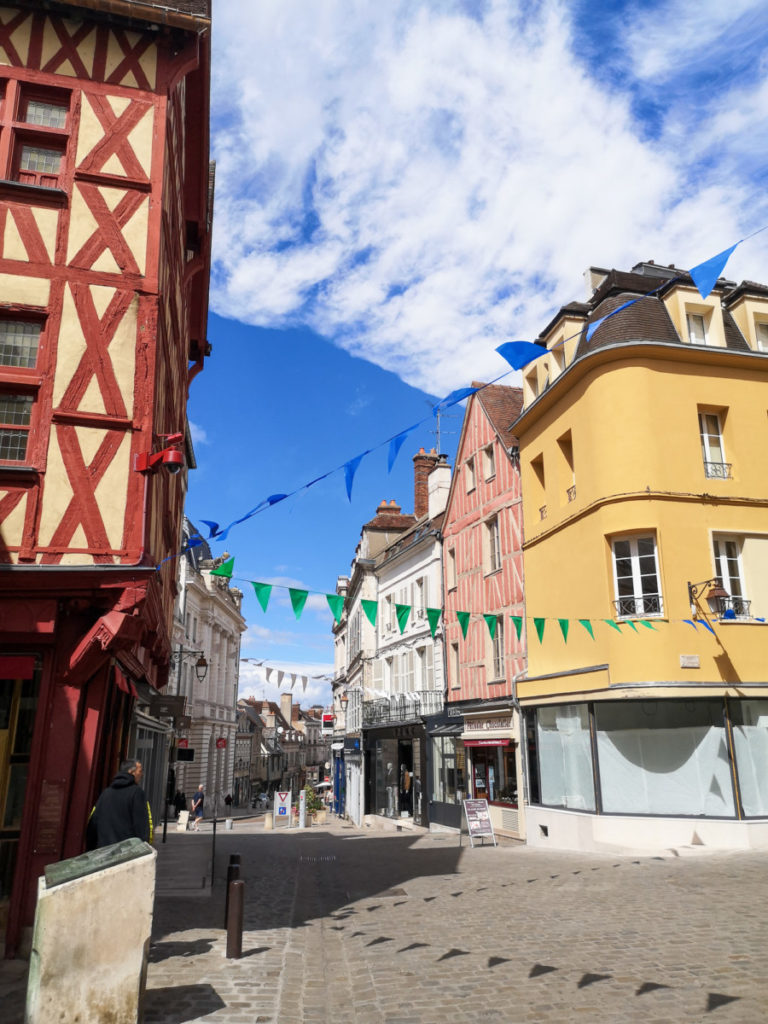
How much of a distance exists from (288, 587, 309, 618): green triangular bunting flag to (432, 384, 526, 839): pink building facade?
708cm

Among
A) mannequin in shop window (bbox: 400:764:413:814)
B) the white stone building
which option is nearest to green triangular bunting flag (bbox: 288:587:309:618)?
mannequin in shop window (bbox: 400:764:413:814)

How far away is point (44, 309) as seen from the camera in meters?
8.43

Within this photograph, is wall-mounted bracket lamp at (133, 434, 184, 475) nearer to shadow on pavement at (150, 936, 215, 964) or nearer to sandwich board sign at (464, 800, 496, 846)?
shadow on pavement at (150, 936, 215, 964)

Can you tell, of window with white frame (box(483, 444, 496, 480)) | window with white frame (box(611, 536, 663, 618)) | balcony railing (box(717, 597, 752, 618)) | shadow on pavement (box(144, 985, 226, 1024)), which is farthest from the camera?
window with white frame (box(483, 444, 496, 480))

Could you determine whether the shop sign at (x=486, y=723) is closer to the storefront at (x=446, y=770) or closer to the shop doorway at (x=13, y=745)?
the storefront at (x=446, y=770)

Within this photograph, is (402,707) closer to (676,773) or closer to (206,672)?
(206,672)

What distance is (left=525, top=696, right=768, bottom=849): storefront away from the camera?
A: 13117 mm

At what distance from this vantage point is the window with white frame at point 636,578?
13.9 metres

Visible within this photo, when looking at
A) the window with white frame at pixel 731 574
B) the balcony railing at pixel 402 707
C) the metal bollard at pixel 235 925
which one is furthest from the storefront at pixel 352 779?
the metal bollard at pixel 235 925

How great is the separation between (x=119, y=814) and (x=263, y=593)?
4.48m

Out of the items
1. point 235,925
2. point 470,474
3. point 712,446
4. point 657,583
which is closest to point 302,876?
point 235,925

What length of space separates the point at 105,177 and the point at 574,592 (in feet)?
35.8

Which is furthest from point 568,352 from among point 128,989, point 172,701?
point 128,989

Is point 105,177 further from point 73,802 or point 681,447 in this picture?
point 681,447
